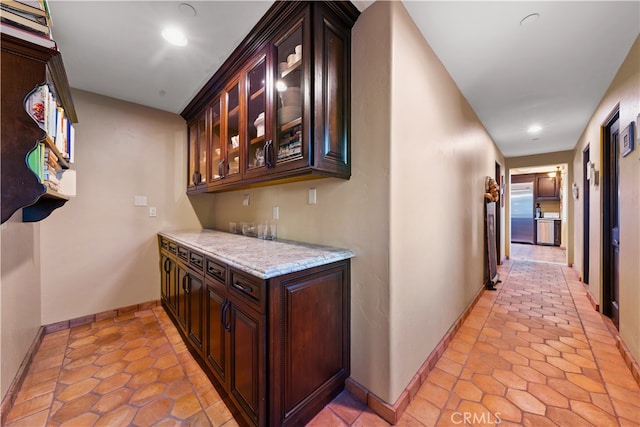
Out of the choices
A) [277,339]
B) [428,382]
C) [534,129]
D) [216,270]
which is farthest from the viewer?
[534,129]

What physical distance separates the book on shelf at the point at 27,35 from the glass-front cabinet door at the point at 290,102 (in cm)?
103

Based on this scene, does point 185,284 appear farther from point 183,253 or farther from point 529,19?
point 529,19

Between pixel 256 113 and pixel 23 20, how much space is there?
1.10 meters

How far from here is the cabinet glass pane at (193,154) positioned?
282cm

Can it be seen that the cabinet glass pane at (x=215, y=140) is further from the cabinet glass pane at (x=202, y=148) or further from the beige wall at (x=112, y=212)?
the beige wall at (x=112, y=212)

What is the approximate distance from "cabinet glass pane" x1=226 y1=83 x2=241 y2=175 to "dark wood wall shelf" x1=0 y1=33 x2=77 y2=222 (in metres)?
1.07

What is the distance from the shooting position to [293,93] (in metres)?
1.50

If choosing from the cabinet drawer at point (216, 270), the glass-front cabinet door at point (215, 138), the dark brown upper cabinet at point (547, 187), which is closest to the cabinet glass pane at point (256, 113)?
the glass-front cabinet door at point (215, 138)

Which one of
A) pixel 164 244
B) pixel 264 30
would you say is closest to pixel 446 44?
pixel 264 30

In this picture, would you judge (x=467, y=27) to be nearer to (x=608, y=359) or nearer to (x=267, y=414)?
(x=267, y=414)

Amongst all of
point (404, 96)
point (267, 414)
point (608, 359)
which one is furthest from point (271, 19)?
point (608, 359)

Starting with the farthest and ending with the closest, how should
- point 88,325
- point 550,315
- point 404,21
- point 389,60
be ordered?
point 550,315
point 88,325
point 404,21
point 389,60

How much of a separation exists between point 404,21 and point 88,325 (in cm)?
378

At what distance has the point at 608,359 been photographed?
6.12 feet
